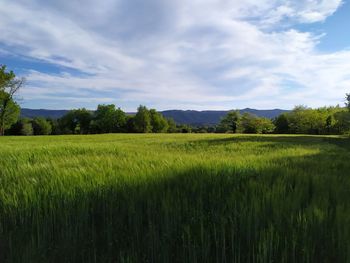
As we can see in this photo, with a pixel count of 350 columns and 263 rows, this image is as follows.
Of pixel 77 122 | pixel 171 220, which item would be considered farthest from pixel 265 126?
pixel 171 220

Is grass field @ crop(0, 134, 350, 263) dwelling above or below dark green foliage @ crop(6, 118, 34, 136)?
above

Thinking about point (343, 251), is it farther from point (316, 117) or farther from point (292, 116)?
point (292, 116)

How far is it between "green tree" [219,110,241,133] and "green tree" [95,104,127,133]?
46.3 m

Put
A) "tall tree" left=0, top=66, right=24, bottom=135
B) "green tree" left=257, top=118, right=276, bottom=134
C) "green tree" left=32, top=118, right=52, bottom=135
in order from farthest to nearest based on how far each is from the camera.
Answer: "green tree" left=32, top=118, right=52, bottom=135, "green tree" left=257, top=118, right=276, bottom=134, "tall tree" left=0, top=66, right=24, bottom=135

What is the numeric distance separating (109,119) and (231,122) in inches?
2178

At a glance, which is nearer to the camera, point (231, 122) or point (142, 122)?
point (142, 122)

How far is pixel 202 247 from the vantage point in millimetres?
2305

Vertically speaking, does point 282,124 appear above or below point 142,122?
below

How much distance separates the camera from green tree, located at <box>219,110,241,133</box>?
136 m

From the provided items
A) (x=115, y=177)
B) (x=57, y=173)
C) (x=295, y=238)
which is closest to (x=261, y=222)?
(x=295, y=238)

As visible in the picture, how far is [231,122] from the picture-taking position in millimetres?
138500

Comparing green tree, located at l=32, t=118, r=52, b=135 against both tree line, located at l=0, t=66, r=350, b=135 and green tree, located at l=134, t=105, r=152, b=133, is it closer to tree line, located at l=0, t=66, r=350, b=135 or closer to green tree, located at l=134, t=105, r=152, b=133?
tree line, located at l=0, t=66, r=350, b=135

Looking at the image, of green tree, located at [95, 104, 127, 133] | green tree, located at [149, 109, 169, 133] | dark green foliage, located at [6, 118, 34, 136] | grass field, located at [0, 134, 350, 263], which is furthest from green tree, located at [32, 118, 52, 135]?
grass field, located at [0, 134, 350, 263]

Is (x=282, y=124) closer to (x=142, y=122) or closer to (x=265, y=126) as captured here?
(x=265, y=126)
